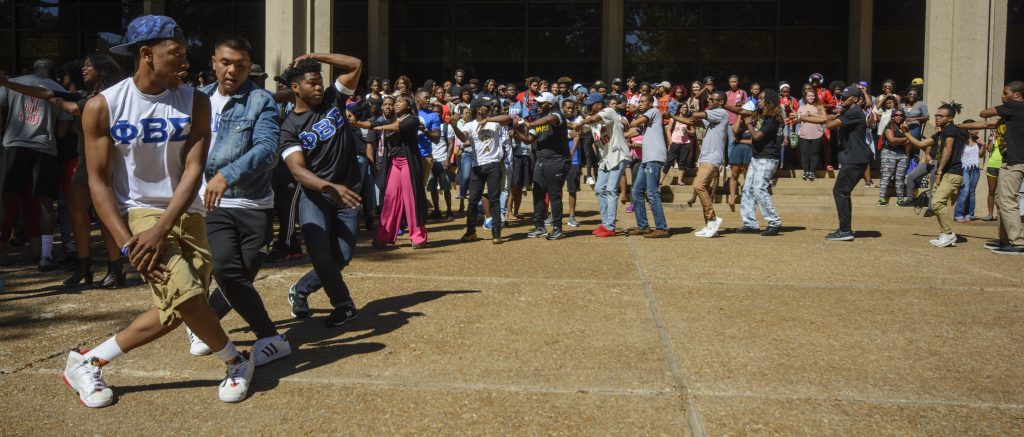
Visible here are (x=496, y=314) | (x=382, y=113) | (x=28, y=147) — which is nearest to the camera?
(x=496, y=314)

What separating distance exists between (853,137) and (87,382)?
9181mm

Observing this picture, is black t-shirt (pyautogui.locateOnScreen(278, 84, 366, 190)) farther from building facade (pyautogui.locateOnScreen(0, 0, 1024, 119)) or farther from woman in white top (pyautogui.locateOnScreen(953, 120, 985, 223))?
building facade (pyautogui.locateOnScreen(0, 0, 1024, 119))

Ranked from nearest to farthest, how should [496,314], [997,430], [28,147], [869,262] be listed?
[997,430] → [496,314] → [28,147] → [869,262]

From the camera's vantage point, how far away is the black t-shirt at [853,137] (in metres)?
10.3

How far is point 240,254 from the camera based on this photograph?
460 centimetres

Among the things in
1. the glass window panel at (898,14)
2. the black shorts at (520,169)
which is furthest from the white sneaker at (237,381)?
the glass window panel at (898,14)

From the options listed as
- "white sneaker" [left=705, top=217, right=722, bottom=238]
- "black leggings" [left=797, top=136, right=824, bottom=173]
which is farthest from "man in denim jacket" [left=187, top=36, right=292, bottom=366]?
"black leggings" [left=797, top=136, right=824, bottom=173]

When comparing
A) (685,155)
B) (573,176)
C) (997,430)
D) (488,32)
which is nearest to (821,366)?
(997,430)

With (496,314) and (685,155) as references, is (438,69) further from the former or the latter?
(496,314)

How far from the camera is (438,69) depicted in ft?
73.5

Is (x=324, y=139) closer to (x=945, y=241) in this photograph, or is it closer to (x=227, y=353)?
(x=227, y=353)

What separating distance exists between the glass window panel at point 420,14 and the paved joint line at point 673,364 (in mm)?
16093

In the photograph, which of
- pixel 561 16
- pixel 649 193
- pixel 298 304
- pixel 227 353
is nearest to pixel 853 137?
pixel 649 193

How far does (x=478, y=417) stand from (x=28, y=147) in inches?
227
